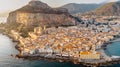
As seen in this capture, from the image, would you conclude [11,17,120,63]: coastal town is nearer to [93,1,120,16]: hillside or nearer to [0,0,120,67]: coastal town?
[0,0,120,67]: coastal town

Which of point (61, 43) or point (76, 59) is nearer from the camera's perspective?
point (76, 59)

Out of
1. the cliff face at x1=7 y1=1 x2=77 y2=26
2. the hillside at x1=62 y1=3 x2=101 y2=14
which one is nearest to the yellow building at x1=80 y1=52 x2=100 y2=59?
the cliff face at x1=7 y1=1 x2=77 y2=26

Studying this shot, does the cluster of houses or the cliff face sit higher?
the cliff face

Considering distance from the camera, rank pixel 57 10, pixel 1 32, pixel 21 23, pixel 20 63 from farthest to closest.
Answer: pixel 57 10 → pixel 21 23 → pixel 1 32 → pixel 20 63

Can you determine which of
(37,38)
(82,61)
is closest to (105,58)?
(82,61)

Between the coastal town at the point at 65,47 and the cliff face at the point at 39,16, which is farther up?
the cliff face at the point at 39,16

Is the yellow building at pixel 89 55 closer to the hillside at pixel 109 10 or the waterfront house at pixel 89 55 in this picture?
the waterfront house at pixel 89 55

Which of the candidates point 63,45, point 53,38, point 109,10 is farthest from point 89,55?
point 109,10

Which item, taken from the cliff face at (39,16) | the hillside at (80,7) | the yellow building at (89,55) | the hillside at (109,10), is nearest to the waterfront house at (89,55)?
the yellow building at (89,55)

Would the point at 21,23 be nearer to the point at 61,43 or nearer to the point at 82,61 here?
the point at 61,43
